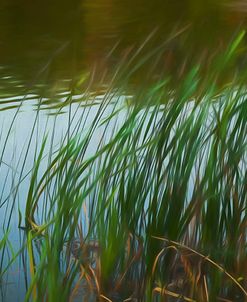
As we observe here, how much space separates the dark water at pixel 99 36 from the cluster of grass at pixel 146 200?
44 mm

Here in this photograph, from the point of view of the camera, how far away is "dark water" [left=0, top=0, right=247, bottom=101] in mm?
1200

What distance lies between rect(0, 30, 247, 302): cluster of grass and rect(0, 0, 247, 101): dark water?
0.14 feet

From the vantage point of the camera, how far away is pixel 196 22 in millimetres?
1202

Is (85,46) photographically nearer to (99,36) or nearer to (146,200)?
(99,36)

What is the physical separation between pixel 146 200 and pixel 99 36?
1.14ft

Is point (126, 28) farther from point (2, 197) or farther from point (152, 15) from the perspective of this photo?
point (2, 197)

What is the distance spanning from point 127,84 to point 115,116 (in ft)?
0.23

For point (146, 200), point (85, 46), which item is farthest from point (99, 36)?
point (146, 200)

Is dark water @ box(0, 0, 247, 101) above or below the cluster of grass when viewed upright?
above

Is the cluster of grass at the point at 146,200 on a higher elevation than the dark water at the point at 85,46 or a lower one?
lower

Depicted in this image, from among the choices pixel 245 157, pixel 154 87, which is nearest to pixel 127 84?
pixel 154 87

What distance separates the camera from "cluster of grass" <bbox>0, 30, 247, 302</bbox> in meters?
1.21

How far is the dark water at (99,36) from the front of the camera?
120 centimetres

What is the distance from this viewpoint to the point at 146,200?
122cm
